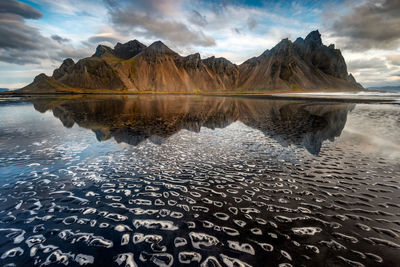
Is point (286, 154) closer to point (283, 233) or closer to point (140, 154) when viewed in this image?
point (283, 233)

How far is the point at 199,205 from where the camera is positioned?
9.87 m

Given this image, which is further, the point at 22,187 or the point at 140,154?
the point at 140,154

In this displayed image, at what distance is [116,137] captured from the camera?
2322 centimetres

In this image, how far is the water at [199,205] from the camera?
6812 millimetres

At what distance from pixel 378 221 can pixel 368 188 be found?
144 inches

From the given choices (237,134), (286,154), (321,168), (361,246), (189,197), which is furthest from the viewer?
(237,134)

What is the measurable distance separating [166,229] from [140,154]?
10580 mm

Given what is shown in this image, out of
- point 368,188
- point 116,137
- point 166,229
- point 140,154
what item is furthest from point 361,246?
point 116,137

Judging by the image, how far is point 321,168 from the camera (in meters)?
14.4

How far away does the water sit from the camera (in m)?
6.81

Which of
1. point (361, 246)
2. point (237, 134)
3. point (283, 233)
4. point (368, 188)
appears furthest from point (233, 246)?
point (237, 134)

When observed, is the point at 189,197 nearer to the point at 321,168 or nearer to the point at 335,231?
the point at 335,231

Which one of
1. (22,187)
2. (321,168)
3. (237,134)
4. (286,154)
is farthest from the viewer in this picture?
(237,134)

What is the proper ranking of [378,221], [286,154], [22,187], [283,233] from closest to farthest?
[283,233] < [378,221] < [22,187] < [286,154]
